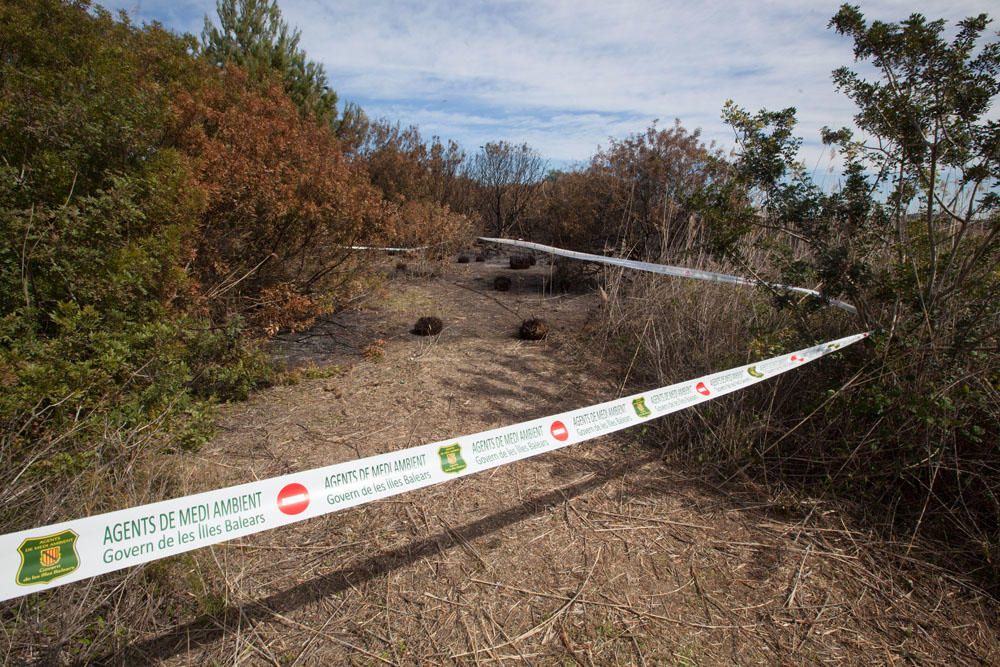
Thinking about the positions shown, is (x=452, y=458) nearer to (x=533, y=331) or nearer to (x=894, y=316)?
(x=894, y=316)

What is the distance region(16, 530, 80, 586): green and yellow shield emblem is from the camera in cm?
136

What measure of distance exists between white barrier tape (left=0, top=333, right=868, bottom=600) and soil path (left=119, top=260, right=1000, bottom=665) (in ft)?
1.97

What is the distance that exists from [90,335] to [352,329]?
3.64 meters

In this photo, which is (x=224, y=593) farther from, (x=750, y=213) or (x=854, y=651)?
(x=750, y=213)

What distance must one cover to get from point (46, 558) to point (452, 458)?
4.29 ft

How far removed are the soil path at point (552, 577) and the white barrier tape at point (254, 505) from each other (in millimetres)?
600

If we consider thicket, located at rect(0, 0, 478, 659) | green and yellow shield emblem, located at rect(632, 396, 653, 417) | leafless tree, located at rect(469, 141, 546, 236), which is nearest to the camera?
thicket, located at rect(0, 0, 478, 659)

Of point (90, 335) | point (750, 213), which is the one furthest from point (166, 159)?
point (750, 213)

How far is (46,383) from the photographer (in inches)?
95.7

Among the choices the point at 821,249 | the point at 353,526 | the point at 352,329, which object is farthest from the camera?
the point at 352,329

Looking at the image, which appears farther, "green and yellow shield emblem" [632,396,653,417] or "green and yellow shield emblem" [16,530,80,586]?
"green and yellow shield emblem" [632,396,653,417]

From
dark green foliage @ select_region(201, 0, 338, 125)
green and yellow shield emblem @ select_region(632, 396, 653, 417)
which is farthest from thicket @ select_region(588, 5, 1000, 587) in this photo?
dark green foliage @ select_region(201, 0, 338, 125)

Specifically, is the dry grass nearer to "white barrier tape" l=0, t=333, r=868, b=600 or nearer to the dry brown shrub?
"white barrier tape" l=0, t=333, r=868, b=600

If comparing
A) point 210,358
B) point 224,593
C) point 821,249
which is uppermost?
point 821,249
